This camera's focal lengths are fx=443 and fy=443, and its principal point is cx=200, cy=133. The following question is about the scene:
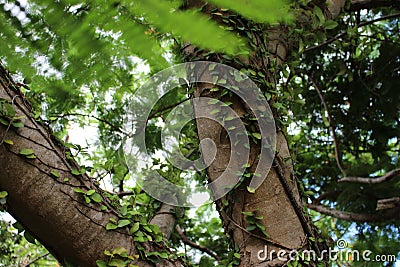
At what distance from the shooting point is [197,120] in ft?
5.37

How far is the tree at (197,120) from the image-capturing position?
413mm

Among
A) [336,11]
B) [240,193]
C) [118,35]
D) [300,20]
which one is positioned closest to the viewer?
[118,35]

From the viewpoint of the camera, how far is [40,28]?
470 mm

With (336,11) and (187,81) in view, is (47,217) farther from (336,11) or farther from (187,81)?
(336,11)

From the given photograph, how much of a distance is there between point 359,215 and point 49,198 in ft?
5.65

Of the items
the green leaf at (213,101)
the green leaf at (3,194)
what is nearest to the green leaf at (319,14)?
the green leaf at (213,101)

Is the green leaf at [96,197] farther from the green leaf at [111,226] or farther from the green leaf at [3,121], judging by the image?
the green leaf at [3,121]

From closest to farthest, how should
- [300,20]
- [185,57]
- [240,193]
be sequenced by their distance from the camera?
[240,193] → [185,57] → [300,20]

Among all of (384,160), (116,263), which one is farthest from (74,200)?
(384,160)

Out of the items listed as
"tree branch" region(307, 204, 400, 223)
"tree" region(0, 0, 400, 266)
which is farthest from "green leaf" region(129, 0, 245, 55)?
"tree branch" region(307, 204, 400, 223)

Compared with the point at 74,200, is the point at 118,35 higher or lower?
lower

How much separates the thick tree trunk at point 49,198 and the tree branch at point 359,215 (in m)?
1.35

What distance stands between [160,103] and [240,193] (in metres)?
1.24

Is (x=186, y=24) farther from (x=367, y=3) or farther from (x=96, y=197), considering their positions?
(x=367, y=3)
